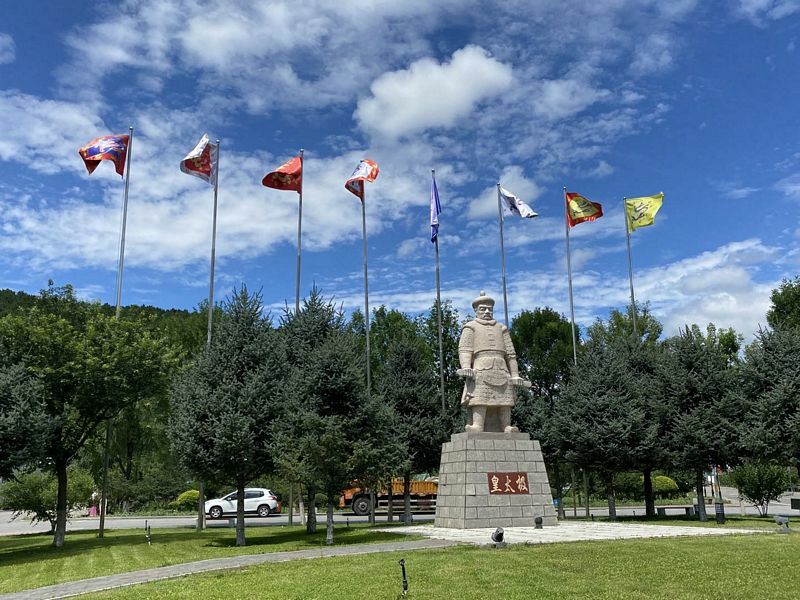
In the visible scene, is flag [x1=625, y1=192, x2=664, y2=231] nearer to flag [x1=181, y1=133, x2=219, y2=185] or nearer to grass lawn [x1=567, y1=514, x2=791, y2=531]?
grass lawn [x1=567, y1=514, x2=791, y2=531]

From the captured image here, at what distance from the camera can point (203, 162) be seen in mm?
27266

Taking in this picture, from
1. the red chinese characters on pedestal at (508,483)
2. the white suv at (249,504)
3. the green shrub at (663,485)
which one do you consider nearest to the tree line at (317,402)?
the red chinese characters on pedestal at (508,483)

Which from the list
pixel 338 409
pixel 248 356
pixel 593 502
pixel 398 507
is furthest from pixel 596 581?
pixel 593 502

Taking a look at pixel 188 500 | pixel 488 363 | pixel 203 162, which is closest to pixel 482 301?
pixel 488 363

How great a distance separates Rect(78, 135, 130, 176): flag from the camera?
83.7 feet

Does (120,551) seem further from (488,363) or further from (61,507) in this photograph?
(488,363)

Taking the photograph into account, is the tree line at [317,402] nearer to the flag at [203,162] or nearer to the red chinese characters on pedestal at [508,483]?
the red chinese characters on pedestal at [508,483]

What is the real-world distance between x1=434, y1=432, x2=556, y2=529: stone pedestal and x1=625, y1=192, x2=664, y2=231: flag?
16.5 meters

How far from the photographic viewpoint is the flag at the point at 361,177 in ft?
102

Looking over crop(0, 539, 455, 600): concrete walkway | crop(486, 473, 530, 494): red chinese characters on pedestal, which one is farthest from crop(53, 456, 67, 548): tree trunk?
crop(486, 473, 530, 494): red chinese characters on pedestal

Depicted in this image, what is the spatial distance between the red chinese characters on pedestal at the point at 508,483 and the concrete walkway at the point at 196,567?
14.6 ft

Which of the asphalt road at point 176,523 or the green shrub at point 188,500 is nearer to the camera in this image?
the asphalt road at point 176,523

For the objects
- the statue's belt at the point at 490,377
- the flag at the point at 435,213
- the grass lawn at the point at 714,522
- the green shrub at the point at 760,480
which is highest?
the flag at the point at 435,213

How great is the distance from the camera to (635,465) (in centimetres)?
2725
